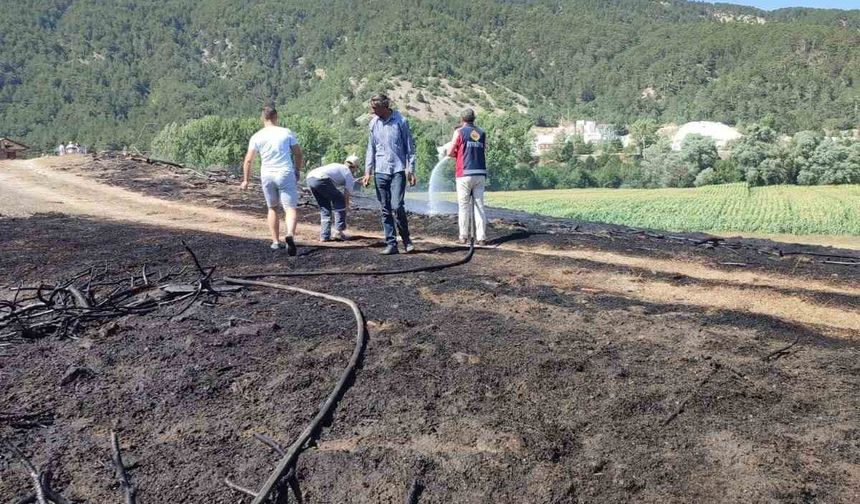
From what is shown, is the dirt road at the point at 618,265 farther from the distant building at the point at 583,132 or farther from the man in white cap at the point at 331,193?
the distant building at the point at 583,132

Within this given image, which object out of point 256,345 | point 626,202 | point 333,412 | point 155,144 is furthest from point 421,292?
point 155,144

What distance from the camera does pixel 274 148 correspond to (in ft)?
25.5

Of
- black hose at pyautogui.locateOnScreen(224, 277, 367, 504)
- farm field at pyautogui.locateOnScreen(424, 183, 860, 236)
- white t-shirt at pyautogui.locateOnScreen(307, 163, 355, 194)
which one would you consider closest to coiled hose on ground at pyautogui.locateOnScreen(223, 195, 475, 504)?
black hose at pyautogui.locateOnScreen(224, 277, 367, 504)

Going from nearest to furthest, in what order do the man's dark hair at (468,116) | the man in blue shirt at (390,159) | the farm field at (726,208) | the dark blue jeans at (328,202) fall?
the man in blue shirt at (390,159) → the man's dark hair at (468,116) → the dark blue jeans at (328,202) → the farm field at (726,208)

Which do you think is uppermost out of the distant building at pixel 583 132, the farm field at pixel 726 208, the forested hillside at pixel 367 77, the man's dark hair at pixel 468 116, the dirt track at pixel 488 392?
the forested hillside at pixel 367 77

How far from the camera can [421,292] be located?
6.26 meters

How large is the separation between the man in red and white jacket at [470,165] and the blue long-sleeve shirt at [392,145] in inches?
44.2

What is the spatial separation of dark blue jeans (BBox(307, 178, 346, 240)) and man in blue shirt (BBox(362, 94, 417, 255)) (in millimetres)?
1221

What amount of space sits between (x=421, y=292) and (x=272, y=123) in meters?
3.19

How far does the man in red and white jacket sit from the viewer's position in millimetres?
8828

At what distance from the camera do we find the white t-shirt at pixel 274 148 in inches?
306

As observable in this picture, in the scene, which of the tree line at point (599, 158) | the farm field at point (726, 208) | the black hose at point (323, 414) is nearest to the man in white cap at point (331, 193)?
the black hose at point (323, 414)

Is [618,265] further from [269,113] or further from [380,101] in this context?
[269,113]

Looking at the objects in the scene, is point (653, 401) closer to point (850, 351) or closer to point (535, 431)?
point (535, 431)
